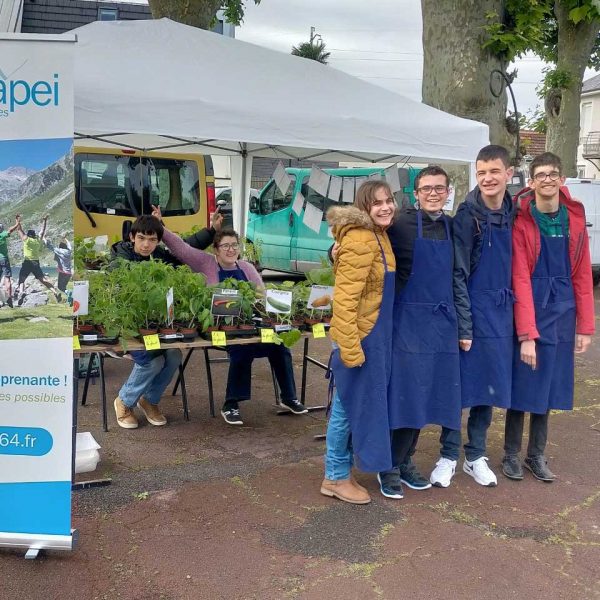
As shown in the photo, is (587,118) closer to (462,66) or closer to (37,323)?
(462,66)

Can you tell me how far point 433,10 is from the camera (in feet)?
25.3

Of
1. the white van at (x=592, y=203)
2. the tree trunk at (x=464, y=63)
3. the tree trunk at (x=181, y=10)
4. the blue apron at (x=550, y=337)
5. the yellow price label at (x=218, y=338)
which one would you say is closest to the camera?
the blue apron at (x=550, y=337)

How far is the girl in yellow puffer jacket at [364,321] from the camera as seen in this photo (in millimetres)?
3812

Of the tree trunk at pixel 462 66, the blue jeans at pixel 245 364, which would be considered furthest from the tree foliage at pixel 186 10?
the blue jeans at pixel 245 364

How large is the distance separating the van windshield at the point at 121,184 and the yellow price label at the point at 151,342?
5.18 meters

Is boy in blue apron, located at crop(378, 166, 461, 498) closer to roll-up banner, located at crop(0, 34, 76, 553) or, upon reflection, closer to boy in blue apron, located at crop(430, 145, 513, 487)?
boy in blue apron, located at crop(430, 145, 513, 487)

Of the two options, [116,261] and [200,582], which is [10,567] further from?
[116,261]

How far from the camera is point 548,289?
4.34m

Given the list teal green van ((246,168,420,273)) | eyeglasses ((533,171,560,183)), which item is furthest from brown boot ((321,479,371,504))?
teal green van ((246,168,420,273))

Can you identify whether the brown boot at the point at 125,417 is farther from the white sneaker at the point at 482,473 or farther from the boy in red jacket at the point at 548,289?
the boy in red jacket at the point at 548,289

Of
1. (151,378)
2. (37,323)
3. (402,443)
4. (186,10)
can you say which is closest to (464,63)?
(186,10)

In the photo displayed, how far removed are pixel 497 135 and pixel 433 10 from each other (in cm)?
140

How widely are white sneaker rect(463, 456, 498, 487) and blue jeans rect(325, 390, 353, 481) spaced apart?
829 mm

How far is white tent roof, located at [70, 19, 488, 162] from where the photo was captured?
4613mm
